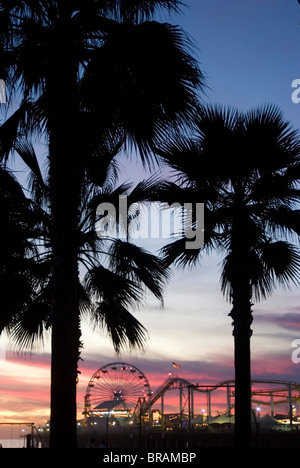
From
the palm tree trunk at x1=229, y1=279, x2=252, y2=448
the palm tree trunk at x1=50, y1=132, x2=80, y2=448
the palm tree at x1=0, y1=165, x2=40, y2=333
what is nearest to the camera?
the palm tree trunk at x1=50, y1=132, x2=80, y2=448

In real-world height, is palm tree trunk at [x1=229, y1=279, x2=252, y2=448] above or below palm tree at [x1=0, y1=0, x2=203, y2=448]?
below

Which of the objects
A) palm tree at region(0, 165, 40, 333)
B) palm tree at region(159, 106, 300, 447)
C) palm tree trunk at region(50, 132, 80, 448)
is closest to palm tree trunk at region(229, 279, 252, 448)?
palm tree at region(159, 106, 300, 447)

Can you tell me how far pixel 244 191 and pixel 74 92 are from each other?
5.57 m

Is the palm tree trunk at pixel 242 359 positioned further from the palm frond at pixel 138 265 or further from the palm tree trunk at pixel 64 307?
the palm tree trunk at pixel 64 307

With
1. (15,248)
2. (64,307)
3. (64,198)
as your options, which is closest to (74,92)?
(64,198)

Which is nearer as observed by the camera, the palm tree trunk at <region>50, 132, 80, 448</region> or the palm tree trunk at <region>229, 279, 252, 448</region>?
the palm tree trunk at <region>50, 132, 80, 448</region>

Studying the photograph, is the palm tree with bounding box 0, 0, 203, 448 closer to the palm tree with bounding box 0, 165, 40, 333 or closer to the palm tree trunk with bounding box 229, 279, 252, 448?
the palm tree with bounding box 0, 165, 40, 333

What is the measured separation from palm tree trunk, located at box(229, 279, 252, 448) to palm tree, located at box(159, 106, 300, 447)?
21mm

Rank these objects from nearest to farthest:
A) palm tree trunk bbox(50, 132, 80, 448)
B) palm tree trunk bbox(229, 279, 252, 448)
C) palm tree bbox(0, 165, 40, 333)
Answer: palm tree trunk bbox(50, 132, 80, 448), palm tree bbox(0, 165, 40, 333), palm tree trunk bbox(229, 279, 252, 448)

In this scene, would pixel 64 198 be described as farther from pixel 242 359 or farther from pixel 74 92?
pixel 242 359

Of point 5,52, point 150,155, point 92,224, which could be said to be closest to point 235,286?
point 92,224

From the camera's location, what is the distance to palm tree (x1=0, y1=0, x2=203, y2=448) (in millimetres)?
8180

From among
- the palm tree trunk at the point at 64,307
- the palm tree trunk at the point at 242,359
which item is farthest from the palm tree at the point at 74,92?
the palm tree trunk at the point at 242,359

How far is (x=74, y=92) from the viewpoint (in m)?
8.73
